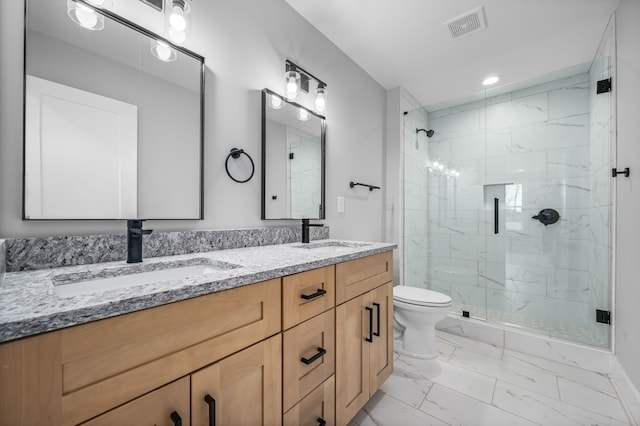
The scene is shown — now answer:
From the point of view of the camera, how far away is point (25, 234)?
860 millimetres

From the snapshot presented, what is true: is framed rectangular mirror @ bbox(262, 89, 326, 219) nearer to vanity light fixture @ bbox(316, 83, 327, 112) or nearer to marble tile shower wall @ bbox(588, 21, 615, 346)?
vanity light fixture @ bbox(316, 83, 327, 112)

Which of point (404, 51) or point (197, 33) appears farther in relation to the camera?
point (404, 51)

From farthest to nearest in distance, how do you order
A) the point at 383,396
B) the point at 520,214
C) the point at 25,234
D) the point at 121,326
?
the point at 520,214 → the point at 383,396 → the point at 25,234 → the point at 121,326

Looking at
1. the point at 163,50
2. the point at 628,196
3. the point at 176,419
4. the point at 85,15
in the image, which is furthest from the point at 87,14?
the point at 628,196

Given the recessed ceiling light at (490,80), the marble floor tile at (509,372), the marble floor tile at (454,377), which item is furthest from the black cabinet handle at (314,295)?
the recessed ceiling light at (490,80)

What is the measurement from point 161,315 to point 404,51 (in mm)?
2463

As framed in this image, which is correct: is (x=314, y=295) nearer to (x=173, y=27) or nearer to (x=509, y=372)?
(x=173, y=27)

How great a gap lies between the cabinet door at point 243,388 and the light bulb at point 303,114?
4.62ft

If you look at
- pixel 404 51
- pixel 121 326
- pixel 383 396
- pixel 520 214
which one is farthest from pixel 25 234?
pixel 520 214

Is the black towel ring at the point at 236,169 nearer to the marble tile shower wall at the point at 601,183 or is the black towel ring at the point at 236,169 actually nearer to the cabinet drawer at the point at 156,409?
the cabinet drawer at the point at 156,409

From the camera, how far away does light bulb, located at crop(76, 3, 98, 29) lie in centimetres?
97

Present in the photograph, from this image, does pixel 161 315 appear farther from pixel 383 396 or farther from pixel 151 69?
pixel 383 396

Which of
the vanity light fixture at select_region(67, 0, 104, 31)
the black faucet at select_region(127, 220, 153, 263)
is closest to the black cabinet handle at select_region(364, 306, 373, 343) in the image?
the black faucet at select_region(127, 220, 153, 263)

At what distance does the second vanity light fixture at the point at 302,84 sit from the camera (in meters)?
1.72
